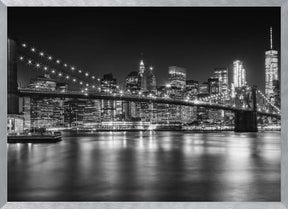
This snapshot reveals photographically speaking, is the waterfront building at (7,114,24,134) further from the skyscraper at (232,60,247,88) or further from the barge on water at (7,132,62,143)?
the skyscraper at (232,60,247,88)

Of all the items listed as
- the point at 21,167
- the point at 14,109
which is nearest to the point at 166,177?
the point at 21,167

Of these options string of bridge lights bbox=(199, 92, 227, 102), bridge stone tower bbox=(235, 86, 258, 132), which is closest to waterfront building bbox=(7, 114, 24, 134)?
bridge stone tower bbox=(235, 86, 258, 132)

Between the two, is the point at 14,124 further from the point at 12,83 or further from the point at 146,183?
the point at 146,183

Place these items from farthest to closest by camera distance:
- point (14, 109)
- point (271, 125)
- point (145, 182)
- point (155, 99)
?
point (271, 125) → point (155, 99) → point (14, 109) → point (145, 182)

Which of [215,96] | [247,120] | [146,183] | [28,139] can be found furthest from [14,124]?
[215,96]

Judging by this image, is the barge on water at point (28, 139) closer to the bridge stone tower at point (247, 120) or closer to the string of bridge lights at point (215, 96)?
the bridge stone tower at point (247, 120)

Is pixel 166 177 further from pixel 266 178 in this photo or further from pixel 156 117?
pixel 156 117
